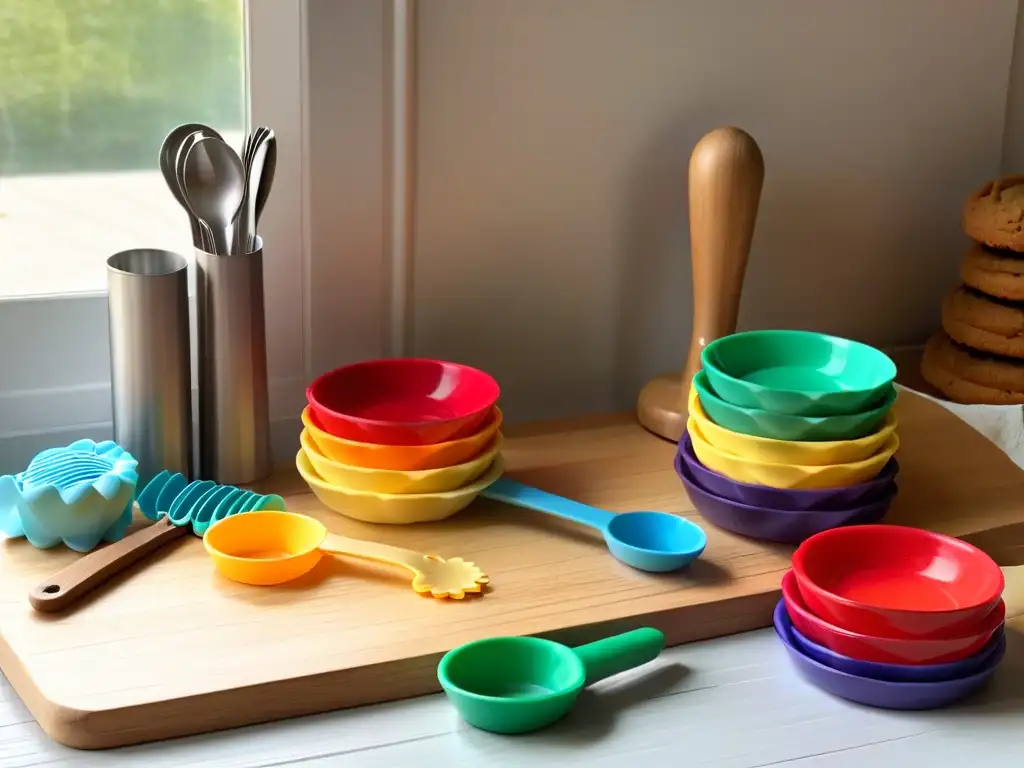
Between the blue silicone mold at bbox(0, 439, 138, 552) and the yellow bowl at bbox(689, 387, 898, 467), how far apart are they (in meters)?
0.43

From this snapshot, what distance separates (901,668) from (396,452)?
377mm

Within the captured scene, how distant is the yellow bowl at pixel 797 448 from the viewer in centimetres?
94

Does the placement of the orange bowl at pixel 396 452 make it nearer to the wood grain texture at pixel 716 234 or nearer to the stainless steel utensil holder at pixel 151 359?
the stainless steel utensil holder at pixel 151 359

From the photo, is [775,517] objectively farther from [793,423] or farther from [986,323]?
[986,323]

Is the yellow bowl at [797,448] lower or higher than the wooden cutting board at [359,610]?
higher

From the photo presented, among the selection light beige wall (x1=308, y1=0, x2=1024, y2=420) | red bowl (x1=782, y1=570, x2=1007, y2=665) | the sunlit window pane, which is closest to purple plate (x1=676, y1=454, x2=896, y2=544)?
red bowl (x1=782, y1=570, x2=1007, y2=665)

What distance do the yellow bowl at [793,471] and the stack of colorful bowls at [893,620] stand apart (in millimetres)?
48

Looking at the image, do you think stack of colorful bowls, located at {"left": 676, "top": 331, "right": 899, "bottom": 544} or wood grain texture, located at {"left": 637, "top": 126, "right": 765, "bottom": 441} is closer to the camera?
stack of colorful bowls, located at {"left": 676, "top": 331, "right": 899, "bottom": 544}

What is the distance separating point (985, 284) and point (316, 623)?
0.73m

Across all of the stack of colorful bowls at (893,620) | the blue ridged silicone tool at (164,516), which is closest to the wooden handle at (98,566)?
the blue ridged silicone tool at (164,516)

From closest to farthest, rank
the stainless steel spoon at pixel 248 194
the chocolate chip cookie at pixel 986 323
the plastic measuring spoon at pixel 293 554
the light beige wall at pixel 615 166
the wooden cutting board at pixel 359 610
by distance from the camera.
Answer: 1. the wooden cutting board at pixel 359 610
2. the plastic measuring spoon at pixel 293 554
3. the stainless steel spoon at pixel 248 194
4. the light beige wall at pixel 615 166
5. the chocolate chip cookie at pixel 986 323

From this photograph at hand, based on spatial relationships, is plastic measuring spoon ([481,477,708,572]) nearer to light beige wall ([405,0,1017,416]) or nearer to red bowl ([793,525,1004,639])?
red bowl ([793,525,1004,639])

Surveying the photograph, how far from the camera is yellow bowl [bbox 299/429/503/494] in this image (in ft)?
3.14

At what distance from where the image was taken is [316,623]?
0.85 m
